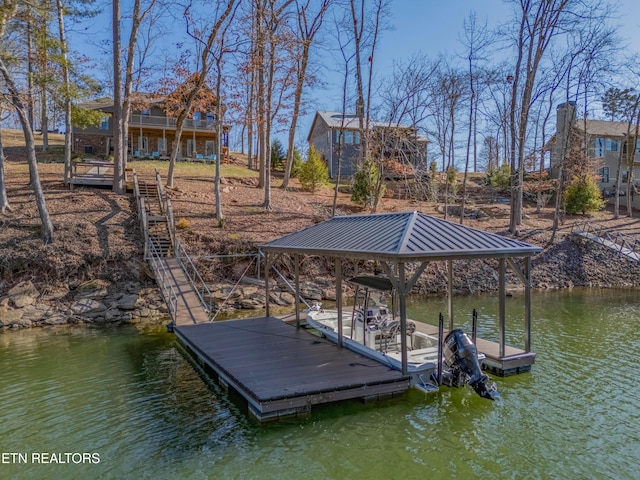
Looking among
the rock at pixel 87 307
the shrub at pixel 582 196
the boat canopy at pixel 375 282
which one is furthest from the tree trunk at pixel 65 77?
the shrub at pixel 582 196

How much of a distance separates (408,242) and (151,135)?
35.5 m

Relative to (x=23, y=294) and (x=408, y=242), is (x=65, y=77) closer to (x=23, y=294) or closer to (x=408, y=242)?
(x=23, y=294)

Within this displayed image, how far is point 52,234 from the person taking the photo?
17.2 m

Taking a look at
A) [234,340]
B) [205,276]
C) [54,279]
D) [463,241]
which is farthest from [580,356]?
[54,279]

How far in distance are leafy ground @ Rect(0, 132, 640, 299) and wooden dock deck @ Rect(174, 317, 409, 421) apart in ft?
23.8

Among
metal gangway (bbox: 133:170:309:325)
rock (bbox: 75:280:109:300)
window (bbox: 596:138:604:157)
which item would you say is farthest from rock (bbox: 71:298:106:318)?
window (bbox: 596:138:604:157)

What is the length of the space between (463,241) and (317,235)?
12.3 ft

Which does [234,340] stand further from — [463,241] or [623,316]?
[623,316]

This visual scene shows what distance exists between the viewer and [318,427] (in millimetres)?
7195

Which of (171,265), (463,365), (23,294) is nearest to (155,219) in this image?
(171,265)

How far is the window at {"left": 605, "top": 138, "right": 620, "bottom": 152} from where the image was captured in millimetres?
42656

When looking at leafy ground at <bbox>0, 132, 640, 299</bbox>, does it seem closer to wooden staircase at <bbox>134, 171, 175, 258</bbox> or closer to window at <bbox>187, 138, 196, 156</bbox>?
wooden staircase at <bbox>134, 171, 175, 258</bbox>

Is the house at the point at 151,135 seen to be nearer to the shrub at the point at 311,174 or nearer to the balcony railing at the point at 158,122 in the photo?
the balcony railing at the point at 158,122

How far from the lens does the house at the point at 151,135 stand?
36094 millimetres
